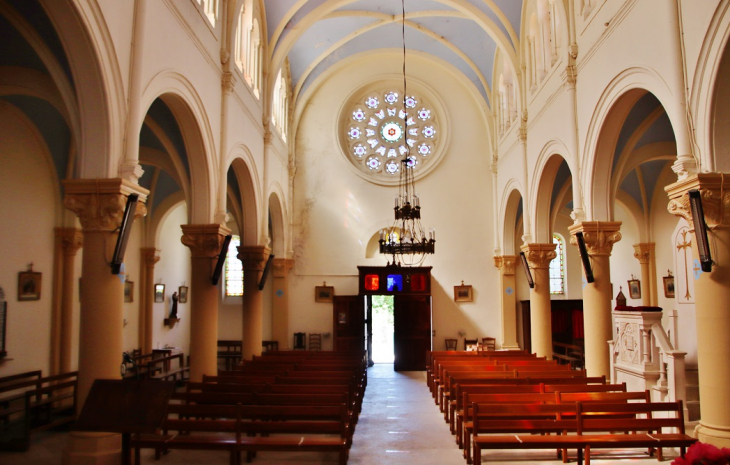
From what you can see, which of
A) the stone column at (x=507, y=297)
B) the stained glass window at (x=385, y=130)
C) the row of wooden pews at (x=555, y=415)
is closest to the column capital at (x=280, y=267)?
the stained glass window at (x=385, y=130)

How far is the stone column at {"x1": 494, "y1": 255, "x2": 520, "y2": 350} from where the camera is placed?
20281mm

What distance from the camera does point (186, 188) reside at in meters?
12.9

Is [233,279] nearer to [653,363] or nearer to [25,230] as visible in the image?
[25,230]

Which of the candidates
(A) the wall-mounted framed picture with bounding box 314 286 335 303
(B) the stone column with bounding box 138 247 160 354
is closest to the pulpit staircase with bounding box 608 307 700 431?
(A) the wall-mounted framed picture with bounding box 314 286 335 303

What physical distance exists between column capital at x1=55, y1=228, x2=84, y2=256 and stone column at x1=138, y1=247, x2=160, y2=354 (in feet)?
16.7

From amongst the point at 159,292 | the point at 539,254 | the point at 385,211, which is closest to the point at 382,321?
the point at 385,211

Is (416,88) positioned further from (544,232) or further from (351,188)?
(544,232)

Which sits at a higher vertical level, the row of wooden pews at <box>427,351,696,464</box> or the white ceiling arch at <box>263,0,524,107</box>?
the white ceiling arch at <box>263,0,524,107</box>

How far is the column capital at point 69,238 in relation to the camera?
12.6m

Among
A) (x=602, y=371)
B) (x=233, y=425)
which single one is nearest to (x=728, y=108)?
(x=602, y=371)

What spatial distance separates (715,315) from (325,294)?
14927mm

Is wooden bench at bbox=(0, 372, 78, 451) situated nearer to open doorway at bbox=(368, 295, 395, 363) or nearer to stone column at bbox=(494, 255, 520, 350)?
open doorway at bbox=(368, 295, 395, 363)

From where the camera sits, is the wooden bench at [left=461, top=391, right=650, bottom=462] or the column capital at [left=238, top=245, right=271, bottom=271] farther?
the column capital at [left=238, top=245, right=271, bottom=271]

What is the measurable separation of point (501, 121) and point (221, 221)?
38.1ft
